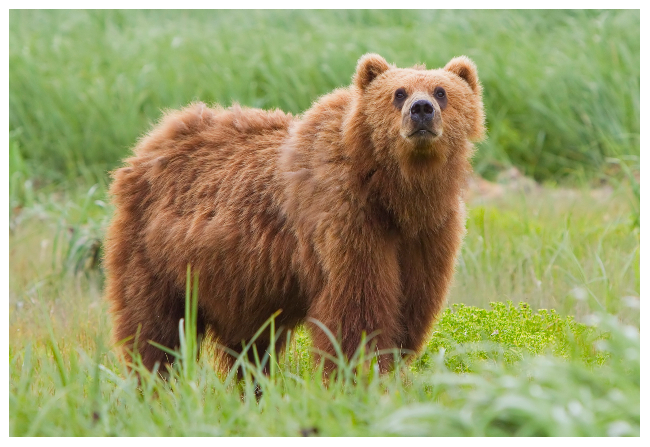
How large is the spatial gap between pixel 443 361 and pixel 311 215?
990mm

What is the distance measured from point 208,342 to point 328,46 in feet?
19.1

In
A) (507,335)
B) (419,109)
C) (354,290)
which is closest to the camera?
(419,109)

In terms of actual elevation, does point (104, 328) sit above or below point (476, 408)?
below

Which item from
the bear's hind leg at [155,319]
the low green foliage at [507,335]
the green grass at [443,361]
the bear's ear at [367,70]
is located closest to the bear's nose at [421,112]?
the bear's ear at [367,70]

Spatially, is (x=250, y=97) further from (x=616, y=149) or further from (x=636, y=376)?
(x=636, y=376)

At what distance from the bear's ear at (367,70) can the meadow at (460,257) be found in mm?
1437

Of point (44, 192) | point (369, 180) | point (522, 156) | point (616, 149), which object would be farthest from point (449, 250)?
point (44, 192)

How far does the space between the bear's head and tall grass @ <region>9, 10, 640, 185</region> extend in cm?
504

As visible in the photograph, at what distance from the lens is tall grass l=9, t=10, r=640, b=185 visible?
382 inches

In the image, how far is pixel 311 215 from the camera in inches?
166

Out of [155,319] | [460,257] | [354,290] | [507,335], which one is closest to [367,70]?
[354,290]

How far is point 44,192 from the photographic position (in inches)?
388

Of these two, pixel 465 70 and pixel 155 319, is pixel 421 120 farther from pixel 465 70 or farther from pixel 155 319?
pixel 155 319

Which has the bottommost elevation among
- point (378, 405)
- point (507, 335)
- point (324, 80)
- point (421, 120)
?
point (507, 335)
